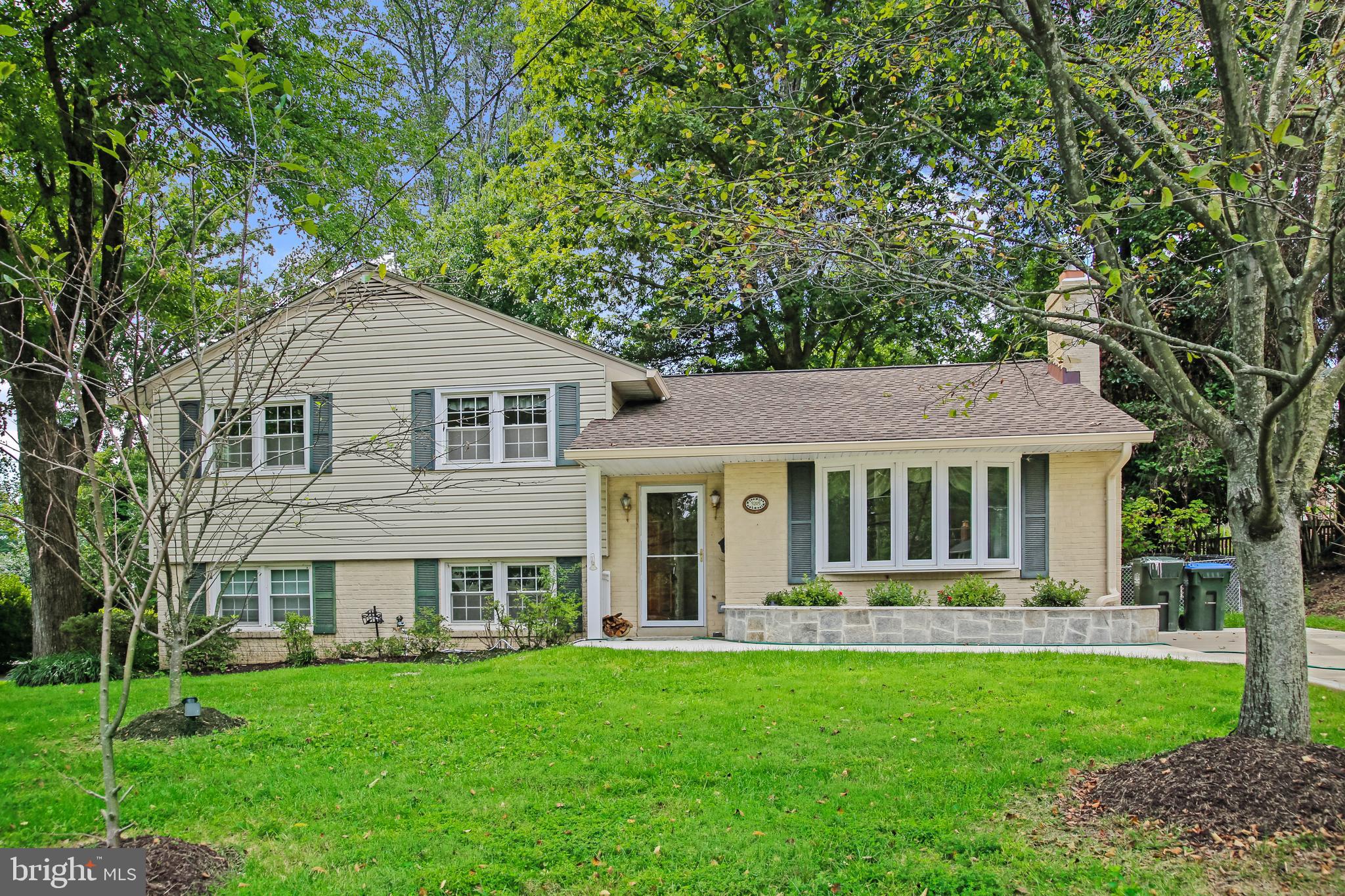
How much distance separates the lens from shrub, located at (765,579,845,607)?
441 inches

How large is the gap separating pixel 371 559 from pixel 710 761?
892 centimetres

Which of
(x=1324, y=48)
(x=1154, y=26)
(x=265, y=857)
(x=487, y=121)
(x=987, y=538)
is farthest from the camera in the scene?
(x=487, y=121)

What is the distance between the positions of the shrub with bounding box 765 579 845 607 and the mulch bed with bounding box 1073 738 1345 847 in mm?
5935

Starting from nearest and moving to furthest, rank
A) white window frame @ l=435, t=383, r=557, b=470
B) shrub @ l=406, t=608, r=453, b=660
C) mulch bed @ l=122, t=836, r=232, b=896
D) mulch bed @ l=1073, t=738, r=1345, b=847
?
mulch bed @ l=122, t=836, r=232, b=896, mulch bed @ l=1073, t=738, r=1345, b=847, shrub @ l=406, t=608, r=453, b=660, white window frame @ l=435, t=383, r=557, b=470

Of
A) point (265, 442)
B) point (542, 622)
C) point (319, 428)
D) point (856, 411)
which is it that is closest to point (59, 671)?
point (265, 442)

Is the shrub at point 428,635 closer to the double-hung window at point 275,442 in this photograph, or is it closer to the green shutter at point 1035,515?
the double-hung window at point 275,442

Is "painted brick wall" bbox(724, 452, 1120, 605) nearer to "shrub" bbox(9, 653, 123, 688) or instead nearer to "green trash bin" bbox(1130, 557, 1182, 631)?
"green trash bin" bbox(1130, 557, 1182, 631)

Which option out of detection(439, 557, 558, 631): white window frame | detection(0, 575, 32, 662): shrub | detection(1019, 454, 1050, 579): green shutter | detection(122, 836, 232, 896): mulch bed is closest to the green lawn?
detection(122, 836, 232, 896): mulch bed

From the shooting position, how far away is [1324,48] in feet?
17.9

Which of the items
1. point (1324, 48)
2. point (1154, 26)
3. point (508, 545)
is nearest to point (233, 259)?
point (508, 545)

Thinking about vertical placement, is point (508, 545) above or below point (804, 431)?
below

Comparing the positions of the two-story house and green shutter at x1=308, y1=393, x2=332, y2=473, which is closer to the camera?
the two-story house

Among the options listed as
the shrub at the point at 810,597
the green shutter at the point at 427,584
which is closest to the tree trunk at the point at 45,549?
the green shutter at the point at 427,584

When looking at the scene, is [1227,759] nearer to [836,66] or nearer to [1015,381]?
[836,66]
